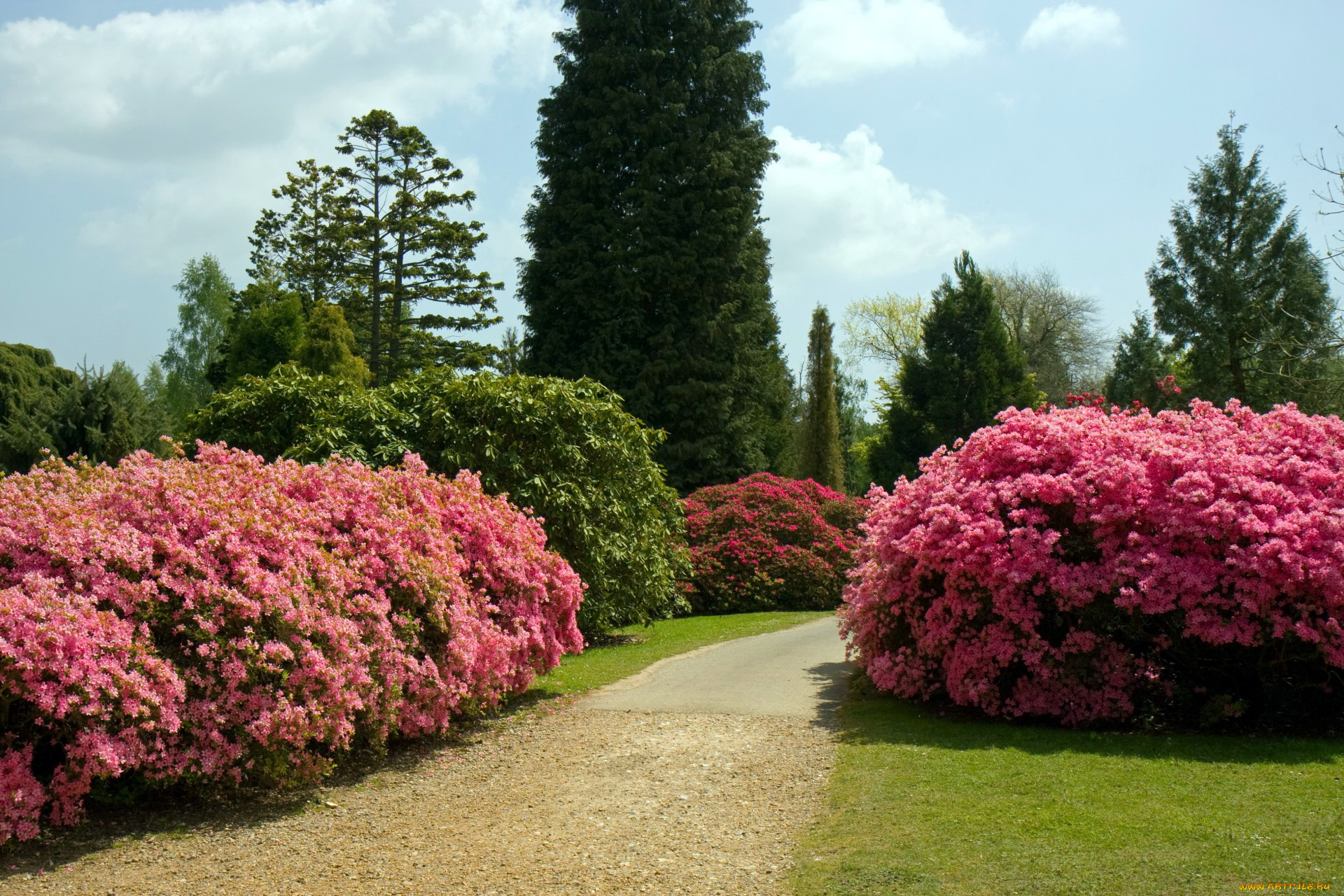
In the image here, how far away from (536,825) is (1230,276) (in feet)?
95.9

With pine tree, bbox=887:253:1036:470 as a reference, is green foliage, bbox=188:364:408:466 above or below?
below

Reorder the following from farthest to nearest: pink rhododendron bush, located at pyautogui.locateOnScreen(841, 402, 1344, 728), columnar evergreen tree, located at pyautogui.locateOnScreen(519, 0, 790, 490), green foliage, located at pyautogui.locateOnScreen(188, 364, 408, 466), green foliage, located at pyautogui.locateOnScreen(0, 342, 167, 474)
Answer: columnar evergreen tree, located at pyautogui.locateOnScreen(519, 0, 790, 490) → green foliage, located at pyautogui.locateOnScreen(0, 342, 167, 474) → green foliage, located at pyautogui.locateOnScreen(188, 364, 408, 466) → pink rhododendron bush, located at pyautogui.locateOnScreen(841, 402, 1344, 728)

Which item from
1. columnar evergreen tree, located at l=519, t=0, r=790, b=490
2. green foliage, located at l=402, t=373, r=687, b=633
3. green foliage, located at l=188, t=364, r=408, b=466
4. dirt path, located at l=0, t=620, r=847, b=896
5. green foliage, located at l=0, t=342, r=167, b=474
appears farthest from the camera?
columnar evergreen tree, located at l=519, t=0, r=790, b=490

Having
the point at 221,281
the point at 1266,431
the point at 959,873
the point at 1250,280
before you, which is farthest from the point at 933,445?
the point at 221,281

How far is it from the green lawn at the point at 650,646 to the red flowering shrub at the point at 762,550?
2.48 ft

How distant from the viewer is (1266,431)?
27.6 feet

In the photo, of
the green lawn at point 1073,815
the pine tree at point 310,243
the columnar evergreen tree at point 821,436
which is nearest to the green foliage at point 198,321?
the pine tree at point 310,243

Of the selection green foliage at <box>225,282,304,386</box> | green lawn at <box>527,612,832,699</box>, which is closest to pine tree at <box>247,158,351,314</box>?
green foliage at <box>225,282,304,386</box>

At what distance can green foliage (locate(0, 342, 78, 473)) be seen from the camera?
22.1m

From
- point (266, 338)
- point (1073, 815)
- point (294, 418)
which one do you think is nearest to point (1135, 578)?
point (1073, 815)

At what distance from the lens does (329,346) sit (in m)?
26.6

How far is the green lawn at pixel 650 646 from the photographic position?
34.2 feet

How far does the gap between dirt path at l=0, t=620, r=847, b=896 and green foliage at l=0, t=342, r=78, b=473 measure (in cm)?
1778

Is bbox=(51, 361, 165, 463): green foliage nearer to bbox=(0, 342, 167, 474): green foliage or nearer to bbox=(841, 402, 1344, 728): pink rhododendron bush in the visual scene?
bbox=(0, 342, 167, 474): green foliage
